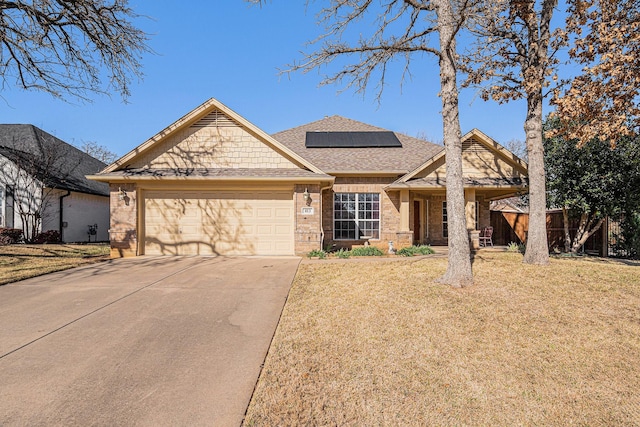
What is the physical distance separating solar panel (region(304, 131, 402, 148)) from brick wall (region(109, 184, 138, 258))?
8.28 meters

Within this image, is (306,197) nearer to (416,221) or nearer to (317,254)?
(317,254)

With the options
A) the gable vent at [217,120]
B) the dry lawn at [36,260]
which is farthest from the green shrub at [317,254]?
the dry lawn at [36,260]

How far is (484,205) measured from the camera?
15539 mm

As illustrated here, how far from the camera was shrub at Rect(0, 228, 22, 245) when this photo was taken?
14234 millimetres

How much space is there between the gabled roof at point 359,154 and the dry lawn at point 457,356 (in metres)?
8.02

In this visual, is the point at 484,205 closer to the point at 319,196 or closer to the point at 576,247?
the point at 576,247

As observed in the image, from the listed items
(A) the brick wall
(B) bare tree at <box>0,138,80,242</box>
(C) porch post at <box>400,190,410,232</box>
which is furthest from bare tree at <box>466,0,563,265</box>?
(B) bare tree at <box>0,138,80,242</box>

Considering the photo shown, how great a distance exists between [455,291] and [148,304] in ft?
18.6

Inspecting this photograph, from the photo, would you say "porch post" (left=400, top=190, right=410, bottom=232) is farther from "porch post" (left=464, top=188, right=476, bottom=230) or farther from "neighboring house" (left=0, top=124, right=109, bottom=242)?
"neighboring house" (left=0, top=124, right=109, bottom=242)

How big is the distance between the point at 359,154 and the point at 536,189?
803 cm

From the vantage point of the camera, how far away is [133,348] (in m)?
4.13

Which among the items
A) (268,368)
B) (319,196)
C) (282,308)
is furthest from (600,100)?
(268,368)

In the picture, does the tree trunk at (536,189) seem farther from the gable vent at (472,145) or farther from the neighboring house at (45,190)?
the neighboring house at (45,190)

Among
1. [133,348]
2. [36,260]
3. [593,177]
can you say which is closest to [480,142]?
[593,177]
